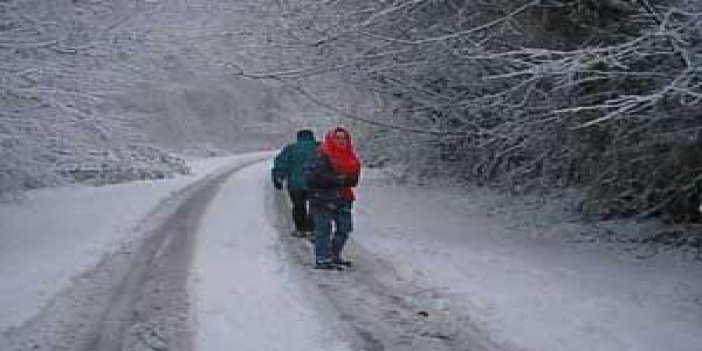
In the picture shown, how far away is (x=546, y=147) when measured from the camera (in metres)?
14.1

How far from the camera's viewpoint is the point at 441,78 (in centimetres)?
1745

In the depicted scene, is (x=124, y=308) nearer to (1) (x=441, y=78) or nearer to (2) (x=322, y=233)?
(2) (x=322, y=233)

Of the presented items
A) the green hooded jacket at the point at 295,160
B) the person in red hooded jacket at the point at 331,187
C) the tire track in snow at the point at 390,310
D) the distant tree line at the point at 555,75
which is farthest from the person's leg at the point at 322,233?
the green hooded jacket at the point at 295,160

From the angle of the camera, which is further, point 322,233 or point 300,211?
point 300,211

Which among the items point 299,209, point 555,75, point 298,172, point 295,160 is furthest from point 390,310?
point 299,209

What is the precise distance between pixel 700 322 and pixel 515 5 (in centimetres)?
599

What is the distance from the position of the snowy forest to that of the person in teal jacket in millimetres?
1415

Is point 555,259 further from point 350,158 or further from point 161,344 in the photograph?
point 161,344

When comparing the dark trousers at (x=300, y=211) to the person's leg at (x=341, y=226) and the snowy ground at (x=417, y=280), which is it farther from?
the person's leg at (x=341, y=226)

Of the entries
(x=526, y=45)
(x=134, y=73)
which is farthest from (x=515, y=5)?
(x=134, y=73)

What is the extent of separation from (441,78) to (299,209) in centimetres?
526

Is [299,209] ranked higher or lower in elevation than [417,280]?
higher

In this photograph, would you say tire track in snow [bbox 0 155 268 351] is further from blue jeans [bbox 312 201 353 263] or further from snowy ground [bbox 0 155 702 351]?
blue jeans [bbox 312 201 353 263]

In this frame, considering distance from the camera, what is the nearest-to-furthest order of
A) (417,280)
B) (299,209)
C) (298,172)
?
(417,280) < (298,172) < (299,209)
